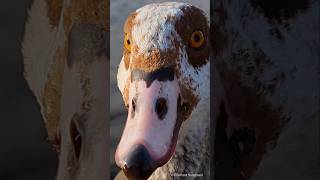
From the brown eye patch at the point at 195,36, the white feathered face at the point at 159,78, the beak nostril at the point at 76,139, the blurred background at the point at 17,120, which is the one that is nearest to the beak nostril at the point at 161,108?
the white feathered face at the point at 159,78

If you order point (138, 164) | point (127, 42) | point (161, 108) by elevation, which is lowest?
point (138, 164)

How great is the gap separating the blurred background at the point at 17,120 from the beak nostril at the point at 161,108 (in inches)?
17.0

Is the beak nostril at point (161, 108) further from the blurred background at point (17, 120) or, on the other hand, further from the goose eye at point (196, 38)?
the blurred background at point (17, 120)

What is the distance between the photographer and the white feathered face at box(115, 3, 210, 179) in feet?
4.77

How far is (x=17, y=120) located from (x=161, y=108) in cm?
51

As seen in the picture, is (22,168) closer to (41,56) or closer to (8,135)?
(8,135)

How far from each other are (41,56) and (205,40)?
1.69 feet

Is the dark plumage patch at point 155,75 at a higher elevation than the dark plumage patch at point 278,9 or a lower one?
lower

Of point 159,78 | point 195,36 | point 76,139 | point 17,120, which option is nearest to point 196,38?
point 195,36

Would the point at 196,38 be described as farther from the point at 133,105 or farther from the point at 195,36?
the point at 133,105

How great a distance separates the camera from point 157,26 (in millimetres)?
1491

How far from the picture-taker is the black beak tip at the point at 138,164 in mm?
1445

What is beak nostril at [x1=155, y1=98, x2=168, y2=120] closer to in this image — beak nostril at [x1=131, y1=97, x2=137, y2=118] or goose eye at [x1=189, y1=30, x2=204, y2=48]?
beak nostril at [x1=131, y1=97, x2=137, y2=118]

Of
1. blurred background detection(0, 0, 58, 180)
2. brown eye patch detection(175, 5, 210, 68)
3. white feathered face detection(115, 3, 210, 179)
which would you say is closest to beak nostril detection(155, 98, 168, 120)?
white feathered face detection(115, 3, 210, 179)
